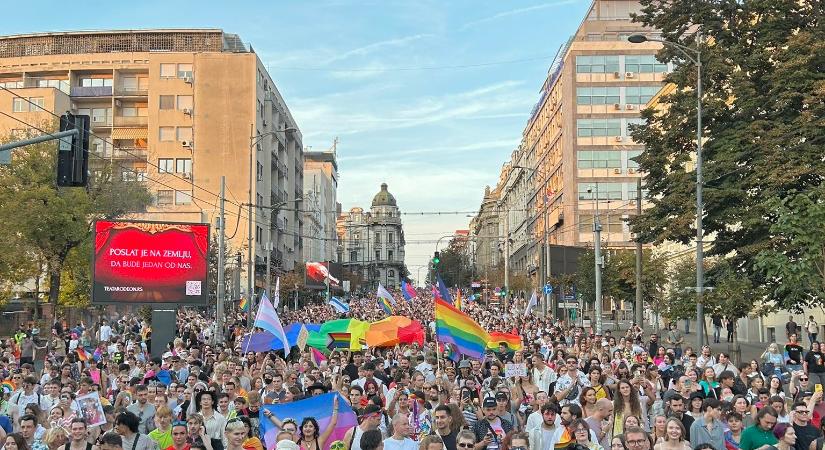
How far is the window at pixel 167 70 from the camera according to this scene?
6800 centimetres

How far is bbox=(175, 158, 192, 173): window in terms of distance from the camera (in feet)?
223

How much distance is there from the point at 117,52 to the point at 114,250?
4435 cm

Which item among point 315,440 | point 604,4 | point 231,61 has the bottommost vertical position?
point 315,440

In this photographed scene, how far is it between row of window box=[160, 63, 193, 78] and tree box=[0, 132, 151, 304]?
79.1ft

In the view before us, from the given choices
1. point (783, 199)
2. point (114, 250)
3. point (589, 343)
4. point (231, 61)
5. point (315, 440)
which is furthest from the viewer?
point (231, 61)

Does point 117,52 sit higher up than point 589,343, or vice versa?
point 117,52

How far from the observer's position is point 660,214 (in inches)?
1155

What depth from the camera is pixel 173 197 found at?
6825cm

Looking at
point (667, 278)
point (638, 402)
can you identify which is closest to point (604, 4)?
point (667, 278)

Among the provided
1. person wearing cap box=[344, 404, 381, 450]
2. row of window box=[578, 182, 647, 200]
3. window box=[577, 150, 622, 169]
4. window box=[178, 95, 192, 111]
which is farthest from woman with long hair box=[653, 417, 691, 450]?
window box=[577, 150, 622, 169]

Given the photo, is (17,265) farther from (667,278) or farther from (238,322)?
(667,278)

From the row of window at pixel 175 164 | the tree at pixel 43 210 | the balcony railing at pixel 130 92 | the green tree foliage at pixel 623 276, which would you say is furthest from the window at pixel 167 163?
the green tree foliage at pixel 623 276

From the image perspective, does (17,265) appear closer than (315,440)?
No

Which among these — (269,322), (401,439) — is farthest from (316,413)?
(269,322)
